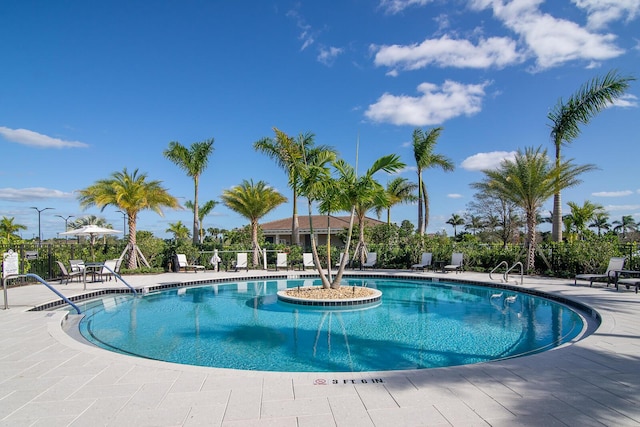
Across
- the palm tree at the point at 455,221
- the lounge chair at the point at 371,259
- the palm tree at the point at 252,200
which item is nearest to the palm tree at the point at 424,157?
the lounge chair at the point at 371,259

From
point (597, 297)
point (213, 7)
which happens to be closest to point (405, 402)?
point (597, 297)

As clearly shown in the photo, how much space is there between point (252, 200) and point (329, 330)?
13623mm

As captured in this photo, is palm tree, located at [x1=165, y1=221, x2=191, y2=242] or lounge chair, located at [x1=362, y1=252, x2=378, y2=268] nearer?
lounge chair, located at [x1=362, y1=252, x2=378, y2=268]

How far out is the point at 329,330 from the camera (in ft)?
27.4

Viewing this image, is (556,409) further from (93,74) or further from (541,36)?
(93,74)

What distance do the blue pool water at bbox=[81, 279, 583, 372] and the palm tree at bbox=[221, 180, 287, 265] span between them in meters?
8.61

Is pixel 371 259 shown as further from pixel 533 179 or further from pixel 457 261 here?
pixel 533 179

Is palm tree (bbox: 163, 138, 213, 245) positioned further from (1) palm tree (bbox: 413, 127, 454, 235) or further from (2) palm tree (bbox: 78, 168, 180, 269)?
(1) palm tree (bbox: 413, 127, 454, 235)

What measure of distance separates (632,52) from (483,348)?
11341 mm

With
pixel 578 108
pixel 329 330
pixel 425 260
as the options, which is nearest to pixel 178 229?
pixel 425 260

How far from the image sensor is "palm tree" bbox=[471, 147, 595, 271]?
1639 centimetres

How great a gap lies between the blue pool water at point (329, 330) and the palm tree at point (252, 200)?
861cm

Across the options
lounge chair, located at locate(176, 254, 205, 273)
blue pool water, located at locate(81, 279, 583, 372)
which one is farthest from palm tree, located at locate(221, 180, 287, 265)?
blue pool water, located at locate(81, 279, 583, 372)

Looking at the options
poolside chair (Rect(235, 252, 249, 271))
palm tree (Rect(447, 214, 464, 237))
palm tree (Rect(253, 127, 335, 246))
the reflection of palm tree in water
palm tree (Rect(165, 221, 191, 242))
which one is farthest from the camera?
palm tree (Rect(447, 214, 464, 237))
